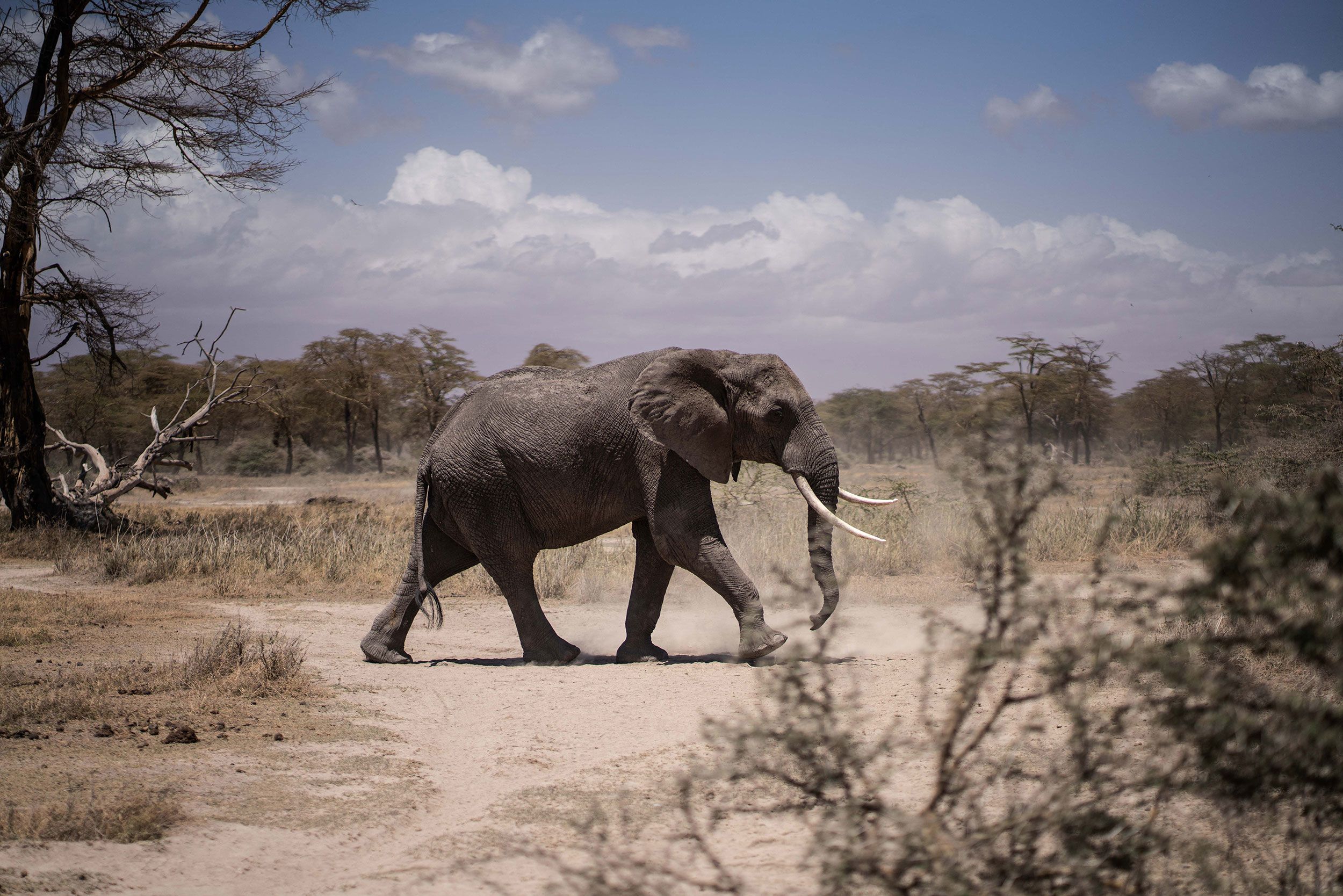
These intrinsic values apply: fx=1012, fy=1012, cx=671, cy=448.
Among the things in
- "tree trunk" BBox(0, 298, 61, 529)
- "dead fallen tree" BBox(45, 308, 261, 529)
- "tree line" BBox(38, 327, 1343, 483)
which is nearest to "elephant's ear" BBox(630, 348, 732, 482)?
"dead fallen tree" BBox(45, 308, 261, 529)

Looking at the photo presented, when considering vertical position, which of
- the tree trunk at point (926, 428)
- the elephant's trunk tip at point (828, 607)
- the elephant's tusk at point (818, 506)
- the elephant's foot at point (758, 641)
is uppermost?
the tree trunk at point (926, 428)

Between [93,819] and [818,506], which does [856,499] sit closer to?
[818,506]

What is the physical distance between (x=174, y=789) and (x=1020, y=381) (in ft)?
127

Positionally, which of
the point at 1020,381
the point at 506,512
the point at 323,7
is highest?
the point at 323,7

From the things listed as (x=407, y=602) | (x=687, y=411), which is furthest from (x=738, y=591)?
(x=407, y=602)

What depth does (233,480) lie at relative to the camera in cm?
3972

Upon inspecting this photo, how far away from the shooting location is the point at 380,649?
25.1 feet

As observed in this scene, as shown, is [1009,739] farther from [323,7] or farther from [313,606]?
[323,7]

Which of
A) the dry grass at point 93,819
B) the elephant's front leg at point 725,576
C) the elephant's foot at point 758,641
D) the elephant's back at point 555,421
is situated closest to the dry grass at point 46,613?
the elephant's back at point 555,421

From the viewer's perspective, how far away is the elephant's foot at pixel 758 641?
6758 millimetres

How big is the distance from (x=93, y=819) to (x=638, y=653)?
4334 mm

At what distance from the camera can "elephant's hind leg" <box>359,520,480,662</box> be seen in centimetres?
765

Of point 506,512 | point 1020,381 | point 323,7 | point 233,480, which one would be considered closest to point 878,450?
point 1020,381

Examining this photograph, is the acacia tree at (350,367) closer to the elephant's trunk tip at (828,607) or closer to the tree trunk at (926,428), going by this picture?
the tree trunk at (926,428)
